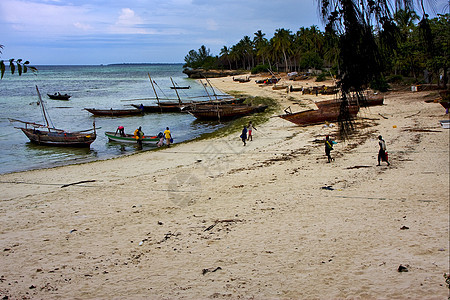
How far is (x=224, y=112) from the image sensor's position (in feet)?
109

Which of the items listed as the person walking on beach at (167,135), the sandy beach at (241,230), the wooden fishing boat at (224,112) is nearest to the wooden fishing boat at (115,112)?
the wooden fishing boat at (224,112)

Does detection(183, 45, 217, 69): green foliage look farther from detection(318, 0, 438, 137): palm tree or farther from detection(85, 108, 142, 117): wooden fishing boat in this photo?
detection(318, 0, 438, 137): palm tree

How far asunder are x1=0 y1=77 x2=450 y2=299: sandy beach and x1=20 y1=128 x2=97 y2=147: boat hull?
8.80 metres

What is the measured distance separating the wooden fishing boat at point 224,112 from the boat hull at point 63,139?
1169 cm

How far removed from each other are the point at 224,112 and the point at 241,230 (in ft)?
83.9

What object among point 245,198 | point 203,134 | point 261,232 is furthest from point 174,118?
point 261,232

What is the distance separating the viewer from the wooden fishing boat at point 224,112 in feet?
109

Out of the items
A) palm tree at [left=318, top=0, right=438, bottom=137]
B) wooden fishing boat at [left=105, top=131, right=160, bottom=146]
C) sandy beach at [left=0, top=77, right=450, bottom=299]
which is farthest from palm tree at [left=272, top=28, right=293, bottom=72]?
palm tree at [left=318, top=0, right=438, bottom=137]

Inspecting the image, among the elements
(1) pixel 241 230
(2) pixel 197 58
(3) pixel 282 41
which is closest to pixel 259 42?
(3) pixel 282 41

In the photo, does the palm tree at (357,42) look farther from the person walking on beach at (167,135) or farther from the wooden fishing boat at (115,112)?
the wooden fishing boat at (115,112)

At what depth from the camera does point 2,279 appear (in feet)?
22.1

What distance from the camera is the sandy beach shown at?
19.9 ft

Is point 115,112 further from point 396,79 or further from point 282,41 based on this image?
point 282,41

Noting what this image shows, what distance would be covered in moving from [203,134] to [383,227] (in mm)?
21400
